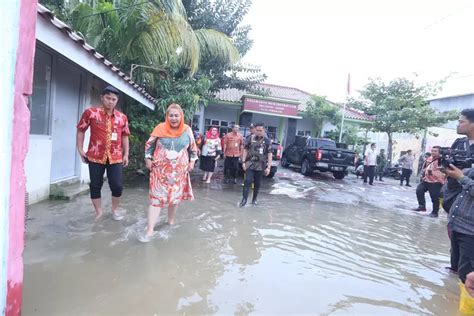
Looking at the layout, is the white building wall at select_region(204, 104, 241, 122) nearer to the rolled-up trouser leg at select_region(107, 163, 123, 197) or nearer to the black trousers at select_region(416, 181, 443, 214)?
the black trousers at select_region(416, 181, 443, 214)

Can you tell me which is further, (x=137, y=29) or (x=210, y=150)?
(x=210, y=150)

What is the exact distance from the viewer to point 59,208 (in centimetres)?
500

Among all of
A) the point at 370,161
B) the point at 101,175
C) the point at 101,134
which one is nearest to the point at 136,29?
the point at 101,134

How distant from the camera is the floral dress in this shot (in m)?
4.04

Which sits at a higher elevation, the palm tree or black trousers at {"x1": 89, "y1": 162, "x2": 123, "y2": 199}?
the palm tree

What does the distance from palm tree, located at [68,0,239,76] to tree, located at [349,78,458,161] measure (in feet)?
38.2

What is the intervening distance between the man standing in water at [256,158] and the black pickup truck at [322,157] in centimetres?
660

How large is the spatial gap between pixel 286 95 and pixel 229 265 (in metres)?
21.9

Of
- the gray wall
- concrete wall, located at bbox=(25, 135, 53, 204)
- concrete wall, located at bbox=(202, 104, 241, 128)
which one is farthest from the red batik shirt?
the gray wall

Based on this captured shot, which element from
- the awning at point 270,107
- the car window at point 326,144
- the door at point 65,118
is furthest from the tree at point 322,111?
the door at point 65,118

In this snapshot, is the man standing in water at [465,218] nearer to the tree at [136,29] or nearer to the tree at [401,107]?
the tree at [136,29]

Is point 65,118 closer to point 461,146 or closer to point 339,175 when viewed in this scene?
point 461,146

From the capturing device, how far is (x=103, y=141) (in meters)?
4.23

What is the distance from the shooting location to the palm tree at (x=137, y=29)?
7.18m
